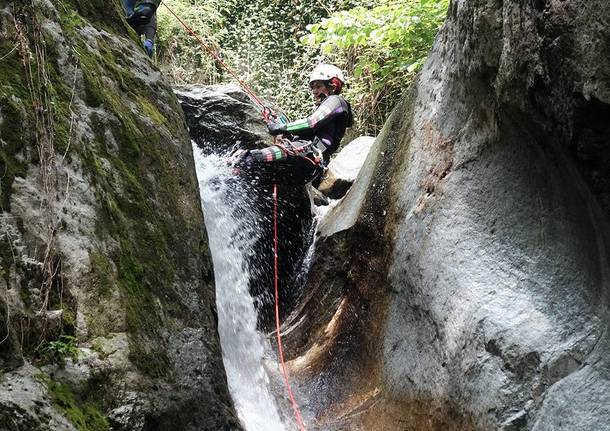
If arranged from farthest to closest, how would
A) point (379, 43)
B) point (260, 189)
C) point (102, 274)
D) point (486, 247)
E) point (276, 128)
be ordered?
point (379, 43), point (260, 189), point (276, 128), point (486, 247), point (102, 274)

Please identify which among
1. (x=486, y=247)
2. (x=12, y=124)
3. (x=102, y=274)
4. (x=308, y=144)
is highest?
(x=308, y=144)

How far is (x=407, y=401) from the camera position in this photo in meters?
4.81

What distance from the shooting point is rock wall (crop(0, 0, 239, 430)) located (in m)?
2.82

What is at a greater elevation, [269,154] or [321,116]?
[321,116]

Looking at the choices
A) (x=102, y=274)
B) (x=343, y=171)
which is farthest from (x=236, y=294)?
(x=102, y=274)

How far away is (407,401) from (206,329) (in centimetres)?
182

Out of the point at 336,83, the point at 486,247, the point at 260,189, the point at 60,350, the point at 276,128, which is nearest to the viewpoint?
the point at 60,350

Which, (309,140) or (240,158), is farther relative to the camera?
(309,140)

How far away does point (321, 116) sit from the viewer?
26.3 feet

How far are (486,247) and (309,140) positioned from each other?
4.29 meters

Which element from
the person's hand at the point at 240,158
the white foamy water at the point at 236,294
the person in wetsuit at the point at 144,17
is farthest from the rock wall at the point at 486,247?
the person in wetsuit at the point at 144,17

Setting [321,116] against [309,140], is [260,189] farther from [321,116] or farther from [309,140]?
[321,116]

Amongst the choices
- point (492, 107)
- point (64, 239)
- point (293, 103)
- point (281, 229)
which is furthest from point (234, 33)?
point (64, 239)

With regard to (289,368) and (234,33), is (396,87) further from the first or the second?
(289,368)
